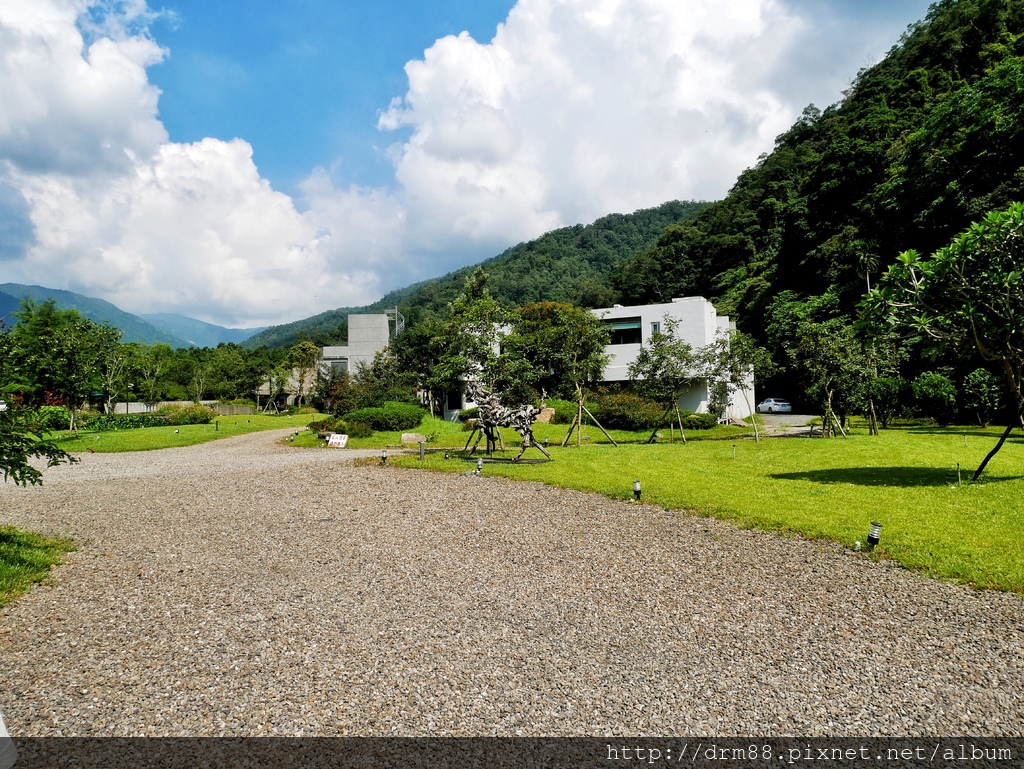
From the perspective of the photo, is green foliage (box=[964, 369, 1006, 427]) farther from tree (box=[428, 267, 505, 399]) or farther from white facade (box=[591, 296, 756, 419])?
tree (box=[428, 267, 505, 399])

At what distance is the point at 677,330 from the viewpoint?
36719mm

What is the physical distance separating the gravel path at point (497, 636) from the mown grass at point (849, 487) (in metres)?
0.79

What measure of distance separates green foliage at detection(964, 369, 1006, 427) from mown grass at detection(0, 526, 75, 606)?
35631 millimetres

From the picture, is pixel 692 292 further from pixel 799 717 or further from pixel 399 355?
pixel 799 717

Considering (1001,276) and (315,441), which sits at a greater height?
(1001,276)

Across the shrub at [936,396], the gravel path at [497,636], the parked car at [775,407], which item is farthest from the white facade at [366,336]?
the gravel path at [497,636]

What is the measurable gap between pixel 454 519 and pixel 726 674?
19.6ft

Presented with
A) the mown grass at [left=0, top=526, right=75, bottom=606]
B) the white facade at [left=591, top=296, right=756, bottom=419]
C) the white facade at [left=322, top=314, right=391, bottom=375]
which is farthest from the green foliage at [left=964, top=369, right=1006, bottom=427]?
the white facade at [left=322, top=314, right=391, bottom=375]

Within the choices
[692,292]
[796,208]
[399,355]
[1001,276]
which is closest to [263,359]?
[399,355]

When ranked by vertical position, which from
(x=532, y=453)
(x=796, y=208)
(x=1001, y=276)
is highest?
(x=796, y=208)

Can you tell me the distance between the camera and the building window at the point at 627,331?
4028 cm

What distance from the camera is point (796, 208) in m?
51.1

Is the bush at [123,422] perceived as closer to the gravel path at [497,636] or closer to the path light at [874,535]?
the gravel path at [497,636]

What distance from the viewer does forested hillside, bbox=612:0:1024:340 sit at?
119 feet
